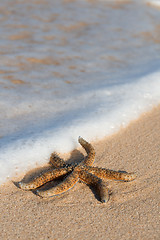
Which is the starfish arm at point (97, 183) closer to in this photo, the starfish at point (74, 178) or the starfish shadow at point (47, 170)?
the starfish at point (74, 178)

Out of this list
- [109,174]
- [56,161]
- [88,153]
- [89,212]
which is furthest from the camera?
[88,153]

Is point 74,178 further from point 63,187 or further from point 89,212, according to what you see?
point 89,212

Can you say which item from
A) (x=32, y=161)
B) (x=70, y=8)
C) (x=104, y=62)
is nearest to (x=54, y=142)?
(x=32, y=161)

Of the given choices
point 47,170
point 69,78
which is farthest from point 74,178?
point 69,78

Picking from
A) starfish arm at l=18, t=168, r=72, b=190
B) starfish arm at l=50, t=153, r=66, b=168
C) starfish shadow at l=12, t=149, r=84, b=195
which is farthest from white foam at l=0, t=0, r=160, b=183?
starfish arm at l=18, t=168, r=72, b=190

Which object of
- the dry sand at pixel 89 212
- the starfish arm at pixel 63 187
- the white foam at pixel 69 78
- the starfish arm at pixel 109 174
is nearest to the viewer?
the dry sand at pixel 89 212

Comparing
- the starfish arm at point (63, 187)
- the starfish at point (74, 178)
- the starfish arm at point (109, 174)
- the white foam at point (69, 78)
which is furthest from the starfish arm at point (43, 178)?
the white foam at point (69, 78)

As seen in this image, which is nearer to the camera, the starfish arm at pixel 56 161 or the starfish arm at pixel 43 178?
the starfish arm at pixel 43 178

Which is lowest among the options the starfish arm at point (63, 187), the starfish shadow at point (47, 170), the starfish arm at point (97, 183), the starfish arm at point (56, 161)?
the starfish shadow at point (47, 170)
